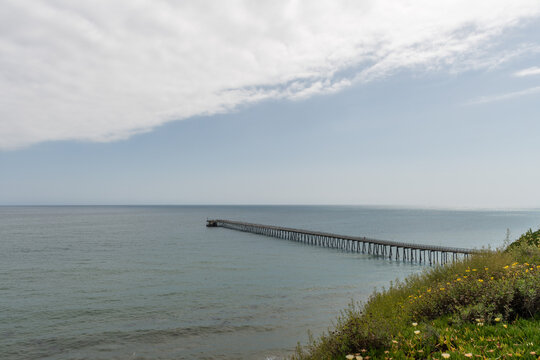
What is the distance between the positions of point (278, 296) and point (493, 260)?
15.7 metres

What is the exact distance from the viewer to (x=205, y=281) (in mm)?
28594

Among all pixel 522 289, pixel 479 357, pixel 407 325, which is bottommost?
pixel 407 325

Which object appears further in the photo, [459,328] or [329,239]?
[329,239]

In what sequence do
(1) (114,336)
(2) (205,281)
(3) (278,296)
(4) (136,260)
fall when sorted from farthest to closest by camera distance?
1. (4) (136,260)
2. (2) (205,281)
3. (3) (278,296)
4. (1) (114,336)

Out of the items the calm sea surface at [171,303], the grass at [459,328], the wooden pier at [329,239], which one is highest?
the grass at [459,328]

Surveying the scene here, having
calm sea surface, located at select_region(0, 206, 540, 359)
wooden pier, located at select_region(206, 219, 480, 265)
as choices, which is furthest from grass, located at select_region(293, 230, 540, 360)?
wooden pier, located at select_region(206, 219, 480, 265)

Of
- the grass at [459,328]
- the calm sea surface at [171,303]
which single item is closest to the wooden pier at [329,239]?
the calm sea surface at [171,303]

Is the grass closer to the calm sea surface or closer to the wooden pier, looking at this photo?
the calm sea surface

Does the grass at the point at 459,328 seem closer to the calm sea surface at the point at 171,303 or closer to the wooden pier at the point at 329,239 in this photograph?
the calm sea surface at the point at 171,303

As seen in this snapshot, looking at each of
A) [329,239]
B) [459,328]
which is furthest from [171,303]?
[329,239]

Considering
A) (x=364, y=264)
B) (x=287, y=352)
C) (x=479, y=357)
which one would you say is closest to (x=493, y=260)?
(x=479, y=357)

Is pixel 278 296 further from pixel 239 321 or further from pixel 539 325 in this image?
pixel 539 325

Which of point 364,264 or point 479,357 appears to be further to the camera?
point 364,264

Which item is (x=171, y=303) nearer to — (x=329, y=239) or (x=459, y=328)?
(x=459, y=328)
